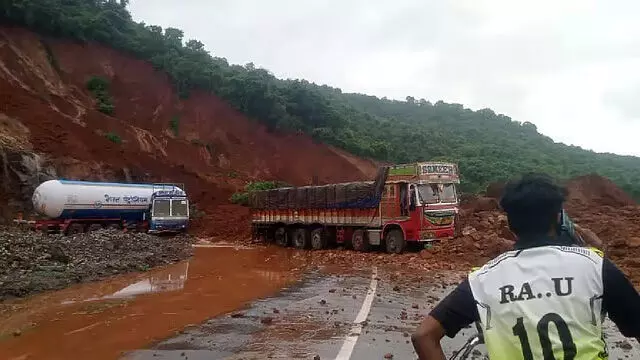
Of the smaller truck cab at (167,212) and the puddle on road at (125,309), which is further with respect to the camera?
the smaller truck cab at (167,212)

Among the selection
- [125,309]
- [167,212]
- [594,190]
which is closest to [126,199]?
[167,212]

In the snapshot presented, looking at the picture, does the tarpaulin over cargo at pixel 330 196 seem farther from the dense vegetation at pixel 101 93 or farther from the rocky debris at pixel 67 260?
the dense vegetation at pixel 101 93

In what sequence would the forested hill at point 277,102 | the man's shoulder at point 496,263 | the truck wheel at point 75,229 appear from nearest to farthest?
the man's shoulder at point 496,263 < the truck wheel at point 75,229 < the forested hill at point 277,102

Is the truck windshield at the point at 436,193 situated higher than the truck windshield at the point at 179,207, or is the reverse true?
the truck windshield at the point at 436,193

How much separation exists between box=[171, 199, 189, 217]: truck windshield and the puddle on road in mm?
15938

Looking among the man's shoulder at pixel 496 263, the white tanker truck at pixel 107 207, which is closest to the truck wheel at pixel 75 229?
the white tanker truck at pixel 107 207

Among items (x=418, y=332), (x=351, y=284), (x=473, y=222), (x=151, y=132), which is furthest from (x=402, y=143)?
(x=418, y=332)

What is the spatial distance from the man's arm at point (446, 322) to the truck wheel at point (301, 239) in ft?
76.9

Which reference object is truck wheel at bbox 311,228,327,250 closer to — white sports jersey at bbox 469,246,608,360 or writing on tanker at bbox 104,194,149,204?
writing on tanker at bbox 104,194,149,204

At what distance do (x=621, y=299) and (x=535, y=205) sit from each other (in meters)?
0.48

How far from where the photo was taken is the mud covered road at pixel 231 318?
738cm

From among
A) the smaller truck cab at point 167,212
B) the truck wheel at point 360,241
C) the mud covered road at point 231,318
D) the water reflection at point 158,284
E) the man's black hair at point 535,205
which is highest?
the man's black hair at point 535,205

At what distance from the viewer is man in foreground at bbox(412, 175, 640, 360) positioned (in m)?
2.22

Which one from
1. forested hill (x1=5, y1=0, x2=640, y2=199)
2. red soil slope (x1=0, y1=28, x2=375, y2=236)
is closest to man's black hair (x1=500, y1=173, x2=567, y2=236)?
red soil slope (x1=0, y1=28, x2=375, y2=236)
